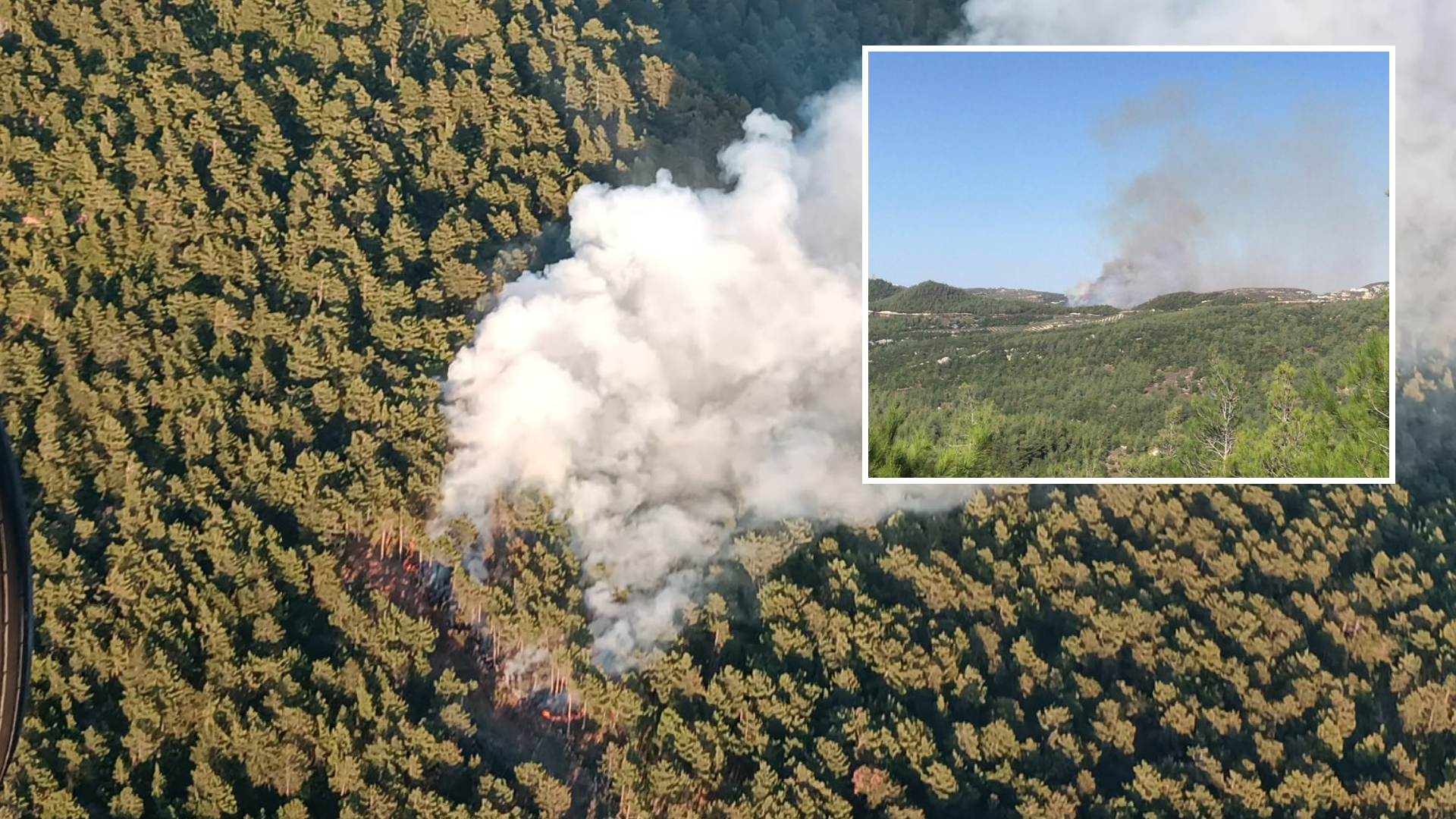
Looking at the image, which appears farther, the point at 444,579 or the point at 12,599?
the point at 444,579

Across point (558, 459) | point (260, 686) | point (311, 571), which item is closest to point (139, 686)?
point (260, 686)

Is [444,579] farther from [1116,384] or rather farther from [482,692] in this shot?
[1116,384]

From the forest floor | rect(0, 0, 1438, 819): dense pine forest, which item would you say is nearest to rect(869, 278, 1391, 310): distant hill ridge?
rect(0, 0, 1438, 819): dense pine forest

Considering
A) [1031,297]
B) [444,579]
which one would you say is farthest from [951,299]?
[444,579]

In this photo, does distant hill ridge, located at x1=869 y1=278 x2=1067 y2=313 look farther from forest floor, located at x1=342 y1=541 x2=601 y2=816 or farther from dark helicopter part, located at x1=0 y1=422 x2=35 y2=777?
dark helicopter part, located at x1=0 y1=422 x2=35 y2=777

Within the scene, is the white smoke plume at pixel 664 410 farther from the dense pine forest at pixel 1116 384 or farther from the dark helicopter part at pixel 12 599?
the dark helicopter part at pixel 12 599

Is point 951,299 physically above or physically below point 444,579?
above

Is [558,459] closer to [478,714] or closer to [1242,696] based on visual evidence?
[478,714]
